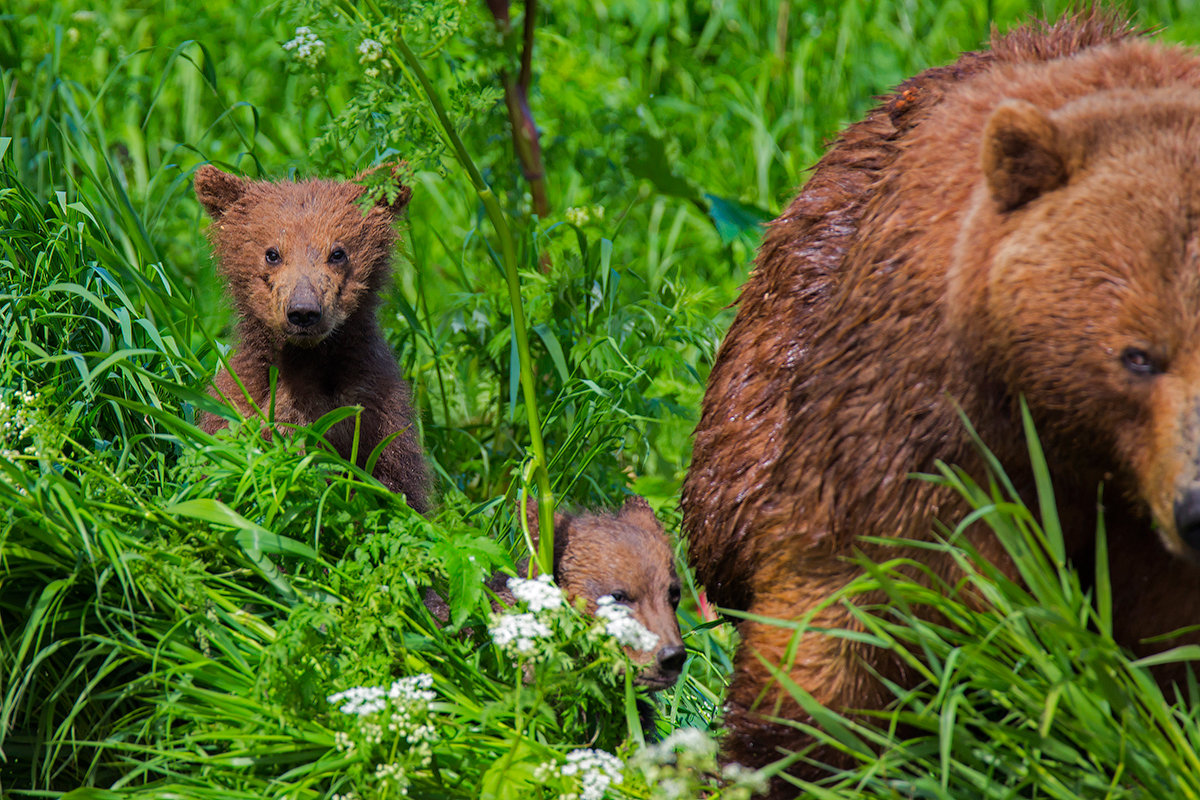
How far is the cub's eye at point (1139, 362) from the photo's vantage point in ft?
6.70

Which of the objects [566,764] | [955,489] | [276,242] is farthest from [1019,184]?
[276,242]

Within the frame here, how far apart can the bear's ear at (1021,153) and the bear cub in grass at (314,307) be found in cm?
198

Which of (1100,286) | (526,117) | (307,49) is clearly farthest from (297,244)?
(1100,286)

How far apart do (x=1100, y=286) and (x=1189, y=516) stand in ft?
1.26

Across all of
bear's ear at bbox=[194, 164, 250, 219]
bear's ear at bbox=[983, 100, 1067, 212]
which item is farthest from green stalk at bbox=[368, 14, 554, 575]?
bear's ear at bbox=[983, 100, 1067, 212]

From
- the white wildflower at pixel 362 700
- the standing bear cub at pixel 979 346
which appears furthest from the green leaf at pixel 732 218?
the white wildflower at pixel 362 700

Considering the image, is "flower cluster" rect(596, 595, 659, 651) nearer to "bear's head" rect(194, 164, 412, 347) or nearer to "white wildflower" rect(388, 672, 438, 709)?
"white wildflower" rect(388, 672, 438, 709)

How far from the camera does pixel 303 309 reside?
356 cm

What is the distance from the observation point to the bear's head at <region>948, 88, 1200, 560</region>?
6.64 ft

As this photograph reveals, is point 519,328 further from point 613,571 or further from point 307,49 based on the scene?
point 307,49

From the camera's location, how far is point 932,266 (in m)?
2.33

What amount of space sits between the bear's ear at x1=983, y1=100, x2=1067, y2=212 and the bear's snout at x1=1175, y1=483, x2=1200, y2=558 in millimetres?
563

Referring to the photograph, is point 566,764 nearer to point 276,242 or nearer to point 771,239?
point 771,239

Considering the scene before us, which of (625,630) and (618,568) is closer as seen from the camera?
(625,630)
